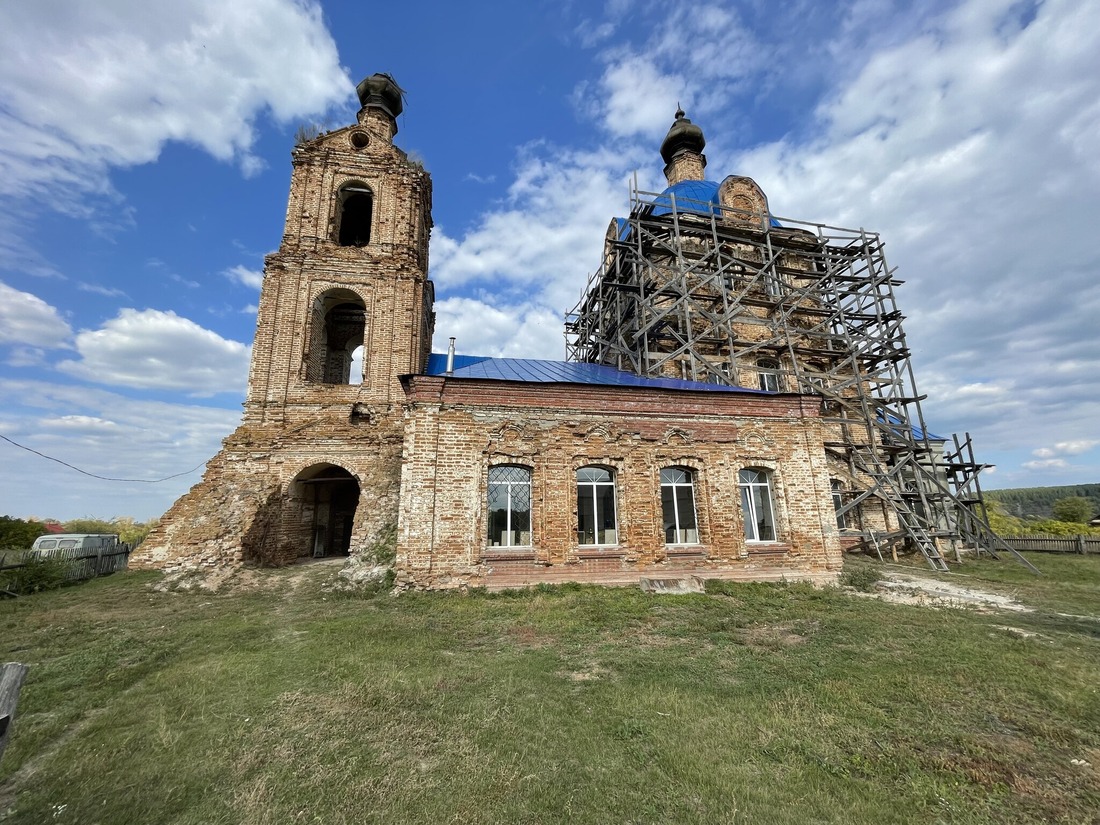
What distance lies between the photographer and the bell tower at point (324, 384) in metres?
11.8

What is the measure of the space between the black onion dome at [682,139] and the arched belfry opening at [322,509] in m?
22.3

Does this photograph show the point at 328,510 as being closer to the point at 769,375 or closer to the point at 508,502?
the point at 508,502

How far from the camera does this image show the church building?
1018cm

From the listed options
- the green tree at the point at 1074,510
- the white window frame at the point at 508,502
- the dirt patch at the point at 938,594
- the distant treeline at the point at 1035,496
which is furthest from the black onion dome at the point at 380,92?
the distant treeline at the point at 1035,496

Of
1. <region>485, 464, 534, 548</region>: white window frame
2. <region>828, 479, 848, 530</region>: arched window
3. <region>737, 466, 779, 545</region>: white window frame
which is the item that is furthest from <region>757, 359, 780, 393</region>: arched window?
A: <region>485, 464, 534, 548</region>: white window frame

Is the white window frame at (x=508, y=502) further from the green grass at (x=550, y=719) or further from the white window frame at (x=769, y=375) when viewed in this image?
the white window frame at (x=769, y=375)

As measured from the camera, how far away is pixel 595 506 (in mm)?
10852

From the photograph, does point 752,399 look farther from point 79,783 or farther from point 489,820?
point 79,783

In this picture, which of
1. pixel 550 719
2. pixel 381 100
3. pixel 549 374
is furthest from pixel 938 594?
pixel 381 100

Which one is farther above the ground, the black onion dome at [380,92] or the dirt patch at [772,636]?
the black onion dome at [380,92]

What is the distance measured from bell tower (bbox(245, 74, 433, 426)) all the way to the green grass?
7.26 metres

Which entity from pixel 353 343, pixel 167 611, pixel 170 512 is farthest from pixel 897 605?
pixel 353 343

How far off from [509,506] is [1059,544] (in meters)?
24.1

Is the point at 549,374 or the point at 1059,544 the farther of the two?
the point at 1059,544
